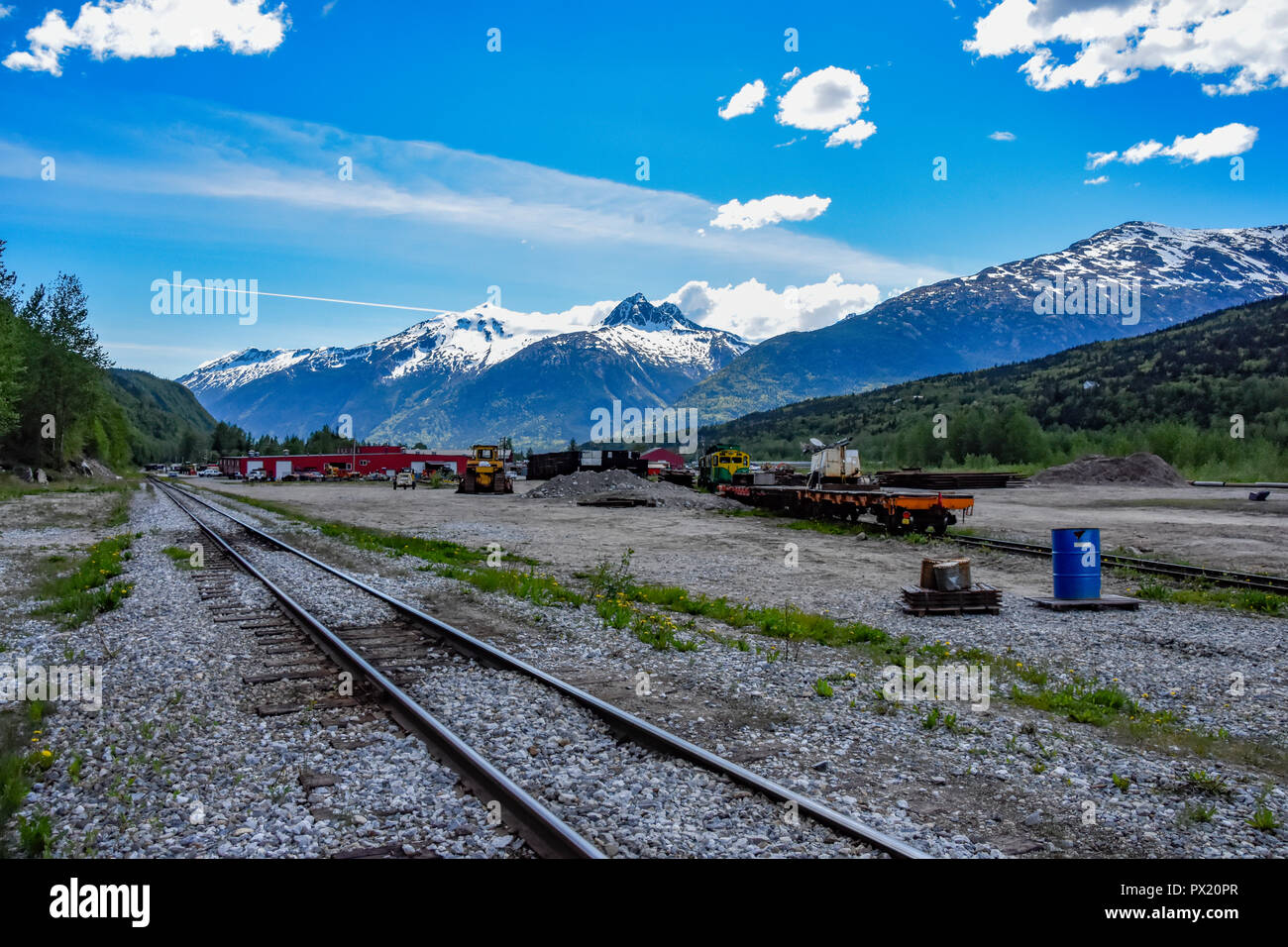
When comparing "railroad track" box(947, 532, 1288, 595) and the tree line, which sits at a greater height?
the tree line

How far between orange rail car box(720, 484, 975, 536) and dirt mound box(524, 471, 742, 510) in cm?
729

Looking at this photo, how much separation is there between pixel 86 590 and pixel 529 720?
35.6 ft

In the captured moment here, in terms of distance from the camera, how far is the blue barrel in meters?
13.2

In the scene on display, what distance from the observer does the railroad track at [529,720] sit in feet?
13.9

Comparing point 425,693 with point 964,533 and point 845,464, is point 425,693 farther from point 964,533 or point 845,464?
point 845,464

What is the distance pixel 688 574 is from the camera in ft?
57.4

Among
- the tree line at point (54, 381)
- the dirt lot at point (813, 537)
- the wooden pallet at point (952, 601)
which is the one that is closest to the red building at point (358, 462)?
the tree line at point (54, 381)

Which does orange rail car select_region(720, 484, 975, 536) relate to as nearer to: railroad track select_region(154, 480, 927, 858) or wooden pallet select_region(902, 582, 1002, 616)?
wooden pallet select_region(902, 582, 1002, 616)

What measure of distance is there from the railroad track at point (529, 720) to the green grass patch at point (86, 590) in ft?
9.25

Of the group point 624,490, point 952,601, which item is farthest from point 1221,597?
point 624,490

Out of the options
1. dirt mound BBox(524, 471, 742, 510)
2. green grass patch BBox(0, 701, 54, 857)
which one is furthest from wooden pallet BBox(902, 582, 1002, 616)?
dirt mound BBox(524, 471, 742, 510)

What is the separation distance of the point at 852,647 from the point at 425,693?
553 centimetres

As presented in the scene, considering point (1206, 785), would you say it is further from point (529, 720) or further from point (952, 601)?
point (952, 601)
